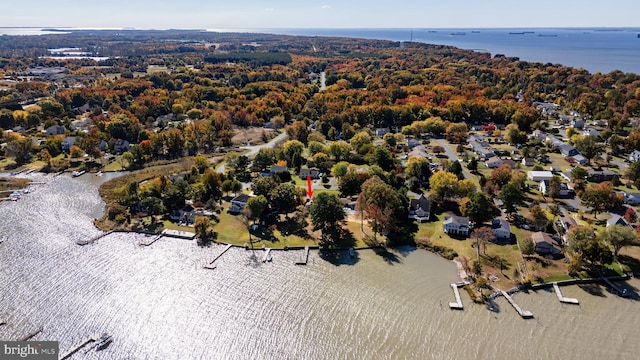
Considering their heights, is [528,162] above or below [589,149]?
below

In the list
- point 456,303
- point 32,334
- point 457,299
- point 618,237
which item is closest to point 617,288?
point 618,237

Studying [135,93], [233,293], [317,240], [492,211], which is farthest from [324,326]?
[135,93]

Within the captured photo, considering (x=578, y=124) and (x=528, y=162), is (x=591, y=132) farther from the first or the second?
(x=528, y=162)

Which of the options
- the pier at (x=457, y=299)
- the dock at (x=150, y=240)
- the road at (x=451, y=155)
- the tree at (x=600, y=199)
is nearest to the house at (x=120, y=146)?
the dock at (x=150, y=240)

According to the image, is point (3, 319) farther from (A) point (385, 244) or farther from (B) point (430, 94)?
(B) point (430, 94)

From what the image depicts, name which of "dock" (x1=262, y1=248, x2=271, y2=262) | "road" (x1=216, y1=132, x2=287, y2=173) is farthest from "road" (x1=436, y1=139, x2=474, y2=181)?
"dock" (x1=262, y1=248, x2=271, y2=262)

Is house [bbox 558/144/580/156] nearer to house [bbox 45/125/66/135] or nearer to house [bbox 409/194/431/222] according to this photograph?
→ house [bbox 409/194/431/222]

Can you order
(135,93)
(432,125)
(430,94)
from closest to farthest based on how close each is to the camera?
(432,125), (430,94), (135,93)
